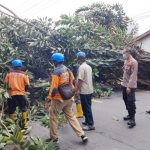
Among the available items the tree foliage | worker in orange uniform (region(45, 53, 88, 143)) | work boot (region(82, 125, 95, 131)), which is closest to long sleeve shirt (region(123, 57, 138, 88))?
work boot (region(82, 125, 95, 131))

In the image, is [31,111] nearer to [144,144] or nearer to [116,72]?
[144,144]

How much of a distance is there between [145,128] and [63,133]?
6.12ft

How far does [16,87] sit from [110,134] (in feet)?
7.94

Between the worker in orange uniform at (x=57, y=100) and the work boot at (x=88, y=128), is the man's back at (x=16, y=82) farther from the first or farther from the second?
the work boot at (x=88, y=128)

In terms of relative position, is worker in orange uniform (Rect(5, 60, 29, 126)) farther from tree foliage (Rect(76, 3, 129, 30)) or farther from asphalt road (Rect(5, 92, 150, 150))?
tree foliage (Rect(76, 3, 129, 30))

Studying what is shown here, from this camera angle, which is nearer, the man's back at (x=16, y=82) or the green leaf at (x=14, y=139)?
the green leaf at (x=14, y=139)

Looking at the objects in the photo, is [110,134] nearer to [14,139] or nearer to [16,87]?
[14,139]

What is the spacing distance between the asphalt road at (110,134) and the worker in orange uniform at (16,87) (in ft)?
2.09

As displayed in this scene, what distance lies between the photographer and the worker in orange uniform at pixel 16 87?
539 centimetres

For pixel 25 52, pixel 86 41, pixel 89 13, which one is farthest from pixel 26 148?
pixel 89 13

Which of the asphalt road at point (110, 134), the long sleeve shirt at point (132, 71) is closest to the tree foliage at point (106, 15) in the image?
the asphalt road at point (110, 134)

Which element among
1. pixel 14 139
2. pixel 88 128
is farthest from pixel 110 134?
pixel 14 139

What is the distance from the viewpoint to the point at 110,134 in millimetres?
4938

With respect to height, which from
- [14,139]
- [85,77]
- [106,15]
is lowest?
[14,139]
